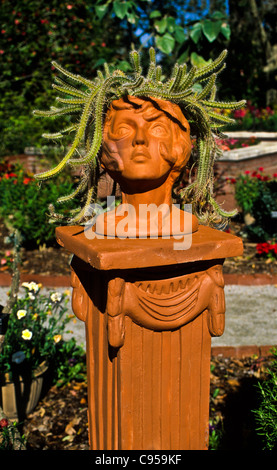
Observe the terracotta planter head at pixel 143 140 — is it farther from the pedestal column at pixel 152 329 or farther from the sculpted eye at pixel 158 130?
the pedestal column at pixel 152 329

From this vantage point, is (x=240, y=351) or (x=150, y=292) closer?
(x=150, y=292)

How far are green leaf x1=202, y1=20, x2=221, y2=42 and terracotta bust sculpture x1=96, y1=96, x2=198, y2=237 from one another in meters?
2.31

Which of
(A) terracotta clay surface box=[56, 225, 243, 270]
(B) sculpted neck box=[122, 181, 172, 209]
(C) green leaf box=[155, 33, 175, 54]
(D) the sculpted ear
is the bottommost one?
(A) terracotta clay surface box=[56, 225, 243, 270]

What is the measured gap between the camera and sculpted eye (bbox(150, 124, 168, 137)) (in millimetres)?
1762

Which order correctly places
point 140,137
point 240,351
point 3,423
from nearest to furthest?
point 140,137 → point 3,423 → point 240,351

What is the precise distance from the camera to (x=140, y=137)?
172 cm

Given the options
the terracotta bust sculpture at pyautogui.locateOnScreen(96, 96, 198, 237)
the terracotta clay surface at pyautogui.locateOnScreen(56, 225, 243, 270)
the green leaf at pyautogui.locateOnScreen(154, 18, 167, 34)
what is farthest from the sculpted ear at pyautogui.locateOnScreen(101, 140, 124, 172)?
the green leaf at pyautogui.locateOnScreen(154, 18, 167, 34)

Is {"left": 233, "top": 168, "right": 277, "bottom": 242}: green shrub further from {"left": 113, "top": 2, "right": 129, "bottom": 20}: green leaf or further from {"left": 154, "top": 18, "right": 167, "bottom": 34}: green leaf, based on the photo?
{"left": 113, "top": 2, "right": 129, "bottom": 20}: green leaf

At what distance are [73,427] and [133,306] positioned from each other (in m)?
1.65

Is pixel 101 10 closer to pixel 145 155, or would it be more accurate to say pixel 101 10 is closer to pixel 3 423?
pixel 145 155

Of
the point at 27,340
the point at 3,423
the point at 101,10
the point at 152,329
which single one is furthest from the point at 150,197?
the point at 101,10

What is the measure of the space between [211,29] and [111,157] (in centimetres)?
261

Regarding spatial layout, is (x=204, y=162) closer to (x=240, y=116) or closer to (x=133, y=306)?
(x=133, y=306)

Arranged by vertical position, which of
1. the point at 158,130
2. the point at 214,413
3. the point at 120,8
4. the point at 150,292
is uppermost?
the point at 120,8
